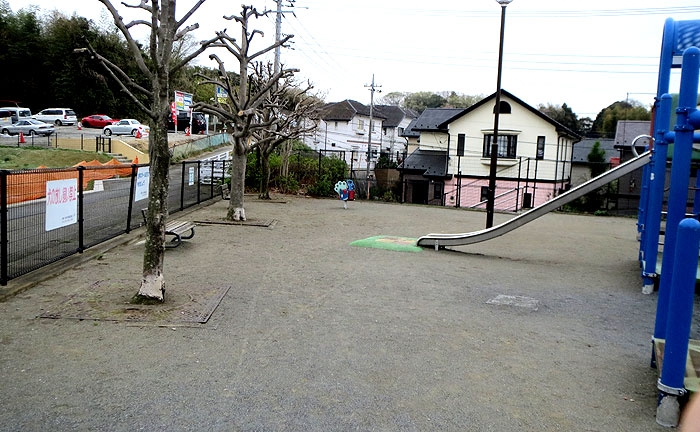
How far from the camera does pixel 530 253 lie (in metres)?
13.7

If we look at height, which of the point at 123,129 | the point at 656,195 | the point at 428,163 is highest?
the point at 123,129

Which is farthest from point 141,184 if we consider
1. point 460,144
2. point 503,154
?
point 503,154

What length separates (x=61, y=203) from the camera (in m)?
8.78

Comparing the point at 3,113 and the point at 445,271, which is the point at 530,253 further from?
the point at 3,113

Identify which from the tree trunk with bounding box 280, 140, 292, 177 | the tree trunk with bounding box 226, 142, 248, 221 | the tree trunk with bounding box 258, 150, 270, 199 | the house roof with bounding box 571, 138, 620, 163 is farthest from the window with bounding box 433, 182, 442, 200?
the tree trunk with bounding box 226, 142, 248, 221

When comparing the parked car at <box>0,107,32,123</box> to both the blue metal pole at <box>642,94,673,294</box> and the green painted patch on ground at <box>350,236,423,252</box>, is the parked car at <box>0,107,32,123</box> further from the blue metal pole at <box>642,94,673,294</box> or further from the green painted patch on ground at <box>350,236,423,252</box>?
the blue metal pole at <box>642,94,673,294</box>

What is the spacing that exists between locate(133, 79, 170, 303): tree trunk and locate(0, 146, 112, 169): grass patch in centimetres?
2110

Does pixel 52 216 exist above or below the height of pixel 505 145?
below

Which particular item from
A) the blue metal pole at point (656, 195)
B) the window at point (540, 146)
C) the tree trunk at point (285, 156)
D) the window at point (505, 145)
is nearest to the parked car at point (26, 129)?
the tree trunk at point (285, 156)

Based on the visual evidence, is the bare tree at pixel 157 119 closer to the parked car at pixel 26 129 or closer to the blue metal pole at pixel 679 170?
the blue metal pole at pixel 679 170

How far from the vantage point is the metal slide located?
36.1ft

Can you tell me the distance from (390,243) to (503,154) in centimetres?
2716

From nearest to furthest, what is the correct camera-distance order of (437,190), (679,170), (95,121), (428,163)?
1. (679,170)
2. (437,190)
3. (428,163)
4. (95,121)

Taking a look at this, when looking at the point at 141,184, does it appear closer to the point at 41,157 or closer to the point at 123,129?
the point at 41,157
